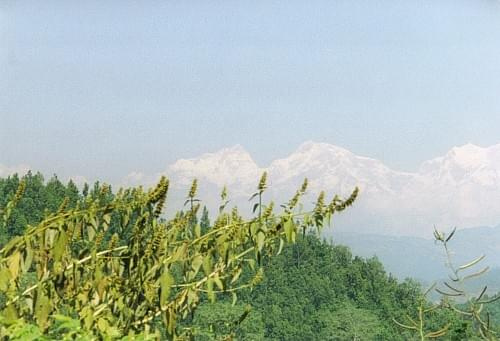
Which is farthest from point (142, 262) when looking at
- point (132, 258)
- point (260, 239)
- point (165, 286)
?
point (260, 239)

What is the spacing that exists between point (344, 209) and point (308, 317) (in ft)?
160

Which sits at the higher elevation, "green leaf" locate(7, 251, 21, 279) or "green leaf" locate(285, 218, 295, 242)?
"green leaf" locate(285, 218, 295, 242)

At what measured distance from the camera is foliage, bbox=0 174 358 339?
1613 mm

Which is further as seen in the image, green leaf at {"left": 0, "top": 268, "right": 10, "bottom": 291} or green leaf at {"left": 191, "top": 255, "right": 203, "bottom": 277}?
green leaf at {"left": 191, "top": 255, "right": 203, "bottom": 277}

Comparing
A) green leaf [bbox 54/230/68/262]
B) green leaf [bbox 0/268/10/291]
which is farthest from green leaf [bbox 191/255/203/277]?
green leaf [bbox 0/268/10/291]

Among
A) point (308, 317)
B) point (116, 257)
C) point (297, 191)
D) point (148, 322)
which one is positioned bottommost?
point (308, 317)

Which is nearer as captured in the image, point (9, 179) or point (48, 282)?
point (48, 282)

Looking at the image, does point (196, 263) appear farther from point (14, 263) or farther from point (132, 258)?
point (14, 263)

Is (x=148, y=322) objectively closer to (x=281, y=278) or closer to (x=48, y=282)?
(x=48, y=282)

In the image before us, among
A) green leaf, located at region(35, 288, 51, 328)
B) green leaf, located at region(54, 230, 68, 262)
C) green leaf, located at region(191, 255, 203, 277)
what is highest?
green leaf, located at region(54, 230, 68, 262)

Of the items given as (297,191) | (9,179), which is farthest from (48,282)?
(9,179)

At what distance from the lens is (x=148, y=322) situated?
1.70 m

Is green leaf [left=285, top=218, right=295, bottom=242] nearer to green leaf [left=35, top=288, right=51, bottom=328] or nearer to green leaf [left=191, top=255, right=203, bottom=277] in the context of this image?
green leaf [left=191, top=255, right=203, bottom=277]

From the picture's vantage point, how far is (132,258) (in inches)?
67.0
